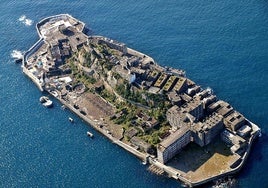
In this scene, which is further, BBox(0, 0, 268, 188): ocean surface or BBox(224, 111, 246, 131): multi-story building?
BBox(224, 111, 246, 131): multi-story building

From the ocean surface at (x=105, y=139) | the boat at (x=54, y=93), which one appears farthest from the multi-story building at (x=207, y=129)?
the boat at (x=54, y=93)

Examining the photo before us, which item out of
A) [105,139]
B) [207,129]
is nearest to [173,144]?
[207,129]

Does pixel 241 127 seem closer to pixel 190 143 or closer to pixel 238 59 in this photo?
pixel 190 143

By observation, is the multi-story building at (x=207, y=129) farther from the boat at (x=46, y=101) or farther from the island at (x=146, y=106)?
the boat at (x=46, y=101)

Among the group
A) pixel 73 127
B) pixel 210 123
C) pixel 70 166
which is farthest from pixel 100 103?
pixel 210 123

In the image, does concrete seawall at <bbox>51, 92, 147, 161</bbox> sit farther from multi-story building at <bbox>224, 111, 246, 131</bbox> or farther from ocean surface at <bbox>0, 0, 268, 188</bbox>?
multi-story building at <bbox>224, 111, 246, 131</bbox>

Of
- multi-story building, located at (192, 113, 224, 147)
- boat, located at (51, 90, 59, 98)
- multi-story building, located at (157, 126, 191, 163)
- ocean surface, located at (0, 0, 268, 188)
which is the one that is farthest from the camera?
boat, located at (51, 90, 59, 98)

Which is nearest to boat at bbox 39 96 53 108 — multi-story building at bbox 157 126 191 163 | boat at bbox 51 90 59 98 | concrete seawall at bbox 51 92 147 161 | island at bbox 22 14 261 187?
boat at bbox 51 90 59 98
